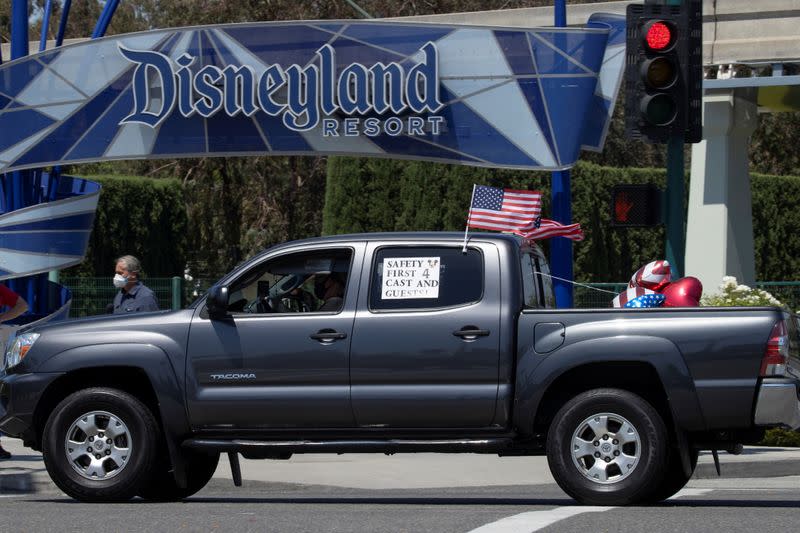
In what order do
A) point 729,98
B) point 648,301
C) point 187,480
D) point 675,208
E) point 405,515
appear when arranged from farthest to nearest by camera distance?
point 729,98 < point 675,208 < point 648,301 < point 187,480 < point 405,515

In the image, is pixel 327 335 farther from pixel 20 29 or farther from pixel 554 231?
pixel 20 29

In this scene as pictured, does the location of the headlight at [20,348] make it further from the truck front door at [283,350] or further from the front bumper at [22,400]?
the truck front door at [283,350]

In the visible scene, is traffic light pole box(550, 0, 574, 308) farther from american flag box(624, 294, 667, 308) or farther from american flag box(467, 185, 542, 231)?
american flag box(624, 294, 667, 308)

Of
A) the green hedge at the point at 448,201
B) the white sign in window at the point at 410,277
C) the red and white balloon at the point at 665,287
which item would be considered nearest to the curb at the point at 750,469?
the red and white balloon at the point at 665,287

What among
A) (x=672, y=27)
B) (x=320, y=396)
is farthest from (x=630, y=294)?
(x=320, y=396)

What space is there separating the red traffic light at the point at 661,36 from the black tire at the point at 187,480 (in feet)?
15.9

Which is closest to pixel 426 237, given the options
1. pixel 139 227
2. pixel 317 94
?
pixel 317 94

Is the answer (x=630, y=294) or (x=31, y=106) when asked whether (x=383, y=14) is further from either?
(x=630, y=294)

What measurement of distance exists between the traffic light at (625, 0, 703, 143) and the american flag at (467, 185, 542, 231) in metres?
5.87

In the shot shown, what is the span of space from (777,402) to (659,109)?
3639 millimetres

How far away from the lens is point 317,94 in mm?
18625

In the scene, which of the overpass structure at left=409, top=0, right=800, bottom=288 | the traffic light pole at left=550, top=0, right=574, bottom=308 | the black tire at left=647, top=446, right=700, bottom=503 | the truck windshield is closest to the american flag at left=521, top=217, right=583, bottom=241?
the traffic light pole at left=550, top=0, right=574, bottom=308

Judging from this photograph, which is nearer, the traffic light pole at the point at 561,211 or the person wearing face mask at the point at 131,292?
the person wearing face mask at the point at 131,292

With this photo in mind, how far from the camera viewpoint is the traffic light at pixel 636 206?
12.6 metres
